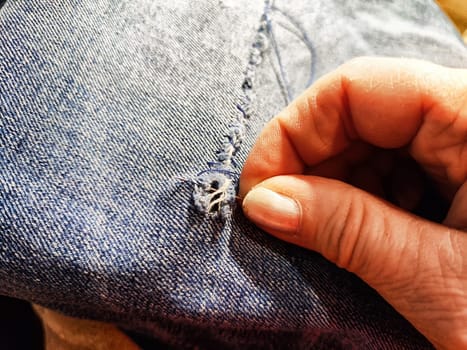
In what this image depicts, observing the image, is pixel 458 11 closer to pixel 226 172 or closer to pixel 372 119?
pixel 372 119

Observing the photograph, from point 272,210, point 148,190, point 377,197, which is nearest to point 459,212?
point 377,197

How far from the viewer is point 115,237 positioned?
1.52 feet

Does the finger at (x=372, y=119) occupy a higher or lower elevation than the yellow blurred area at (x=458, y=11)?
lower

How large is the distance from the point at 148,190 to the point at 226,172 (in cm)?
9

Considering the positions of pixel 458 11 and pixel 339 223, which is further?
pixel 458 11

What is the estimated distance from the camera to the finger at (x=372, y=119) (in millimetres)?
479

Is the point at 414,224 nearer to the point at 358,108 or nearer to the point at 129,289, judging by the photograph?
the point at 358,108

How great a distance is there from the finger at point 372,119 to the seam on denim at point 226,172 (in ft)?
0.06

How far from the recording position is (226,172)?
519 mm

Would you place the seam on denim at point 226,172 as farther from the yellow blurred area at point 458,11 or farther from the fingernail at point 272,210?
the yellow blurred area at point 458,11

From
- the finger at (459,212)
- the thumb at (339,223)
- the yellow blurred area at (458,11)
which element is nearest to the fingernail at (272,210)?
the thumb at (339,223)

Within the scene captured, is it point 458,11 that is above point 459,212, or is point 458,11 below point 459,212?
above

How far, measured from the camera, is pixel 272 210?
0.48 meters

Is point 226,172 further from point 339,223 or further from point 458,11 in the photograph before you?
point 458,11
